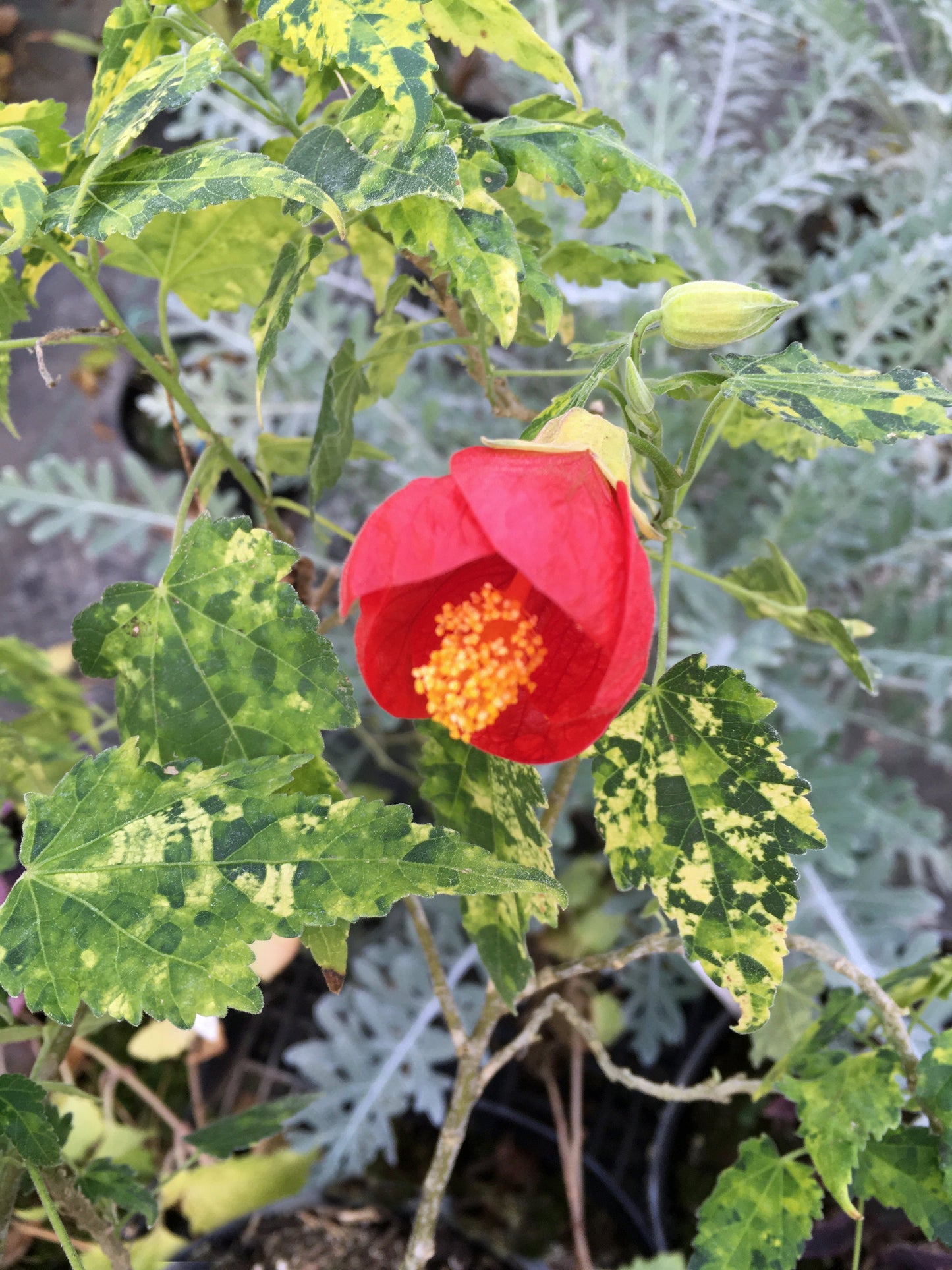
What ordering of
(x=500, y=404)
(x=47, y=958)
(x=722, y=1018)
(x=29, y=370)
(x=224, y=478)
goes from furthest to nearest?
1. (x=29, y=370)
2. (x=224, y=478)
3. (x=722, y=1018)
4. (x=500, y=404)
5. (x=47, y=958)

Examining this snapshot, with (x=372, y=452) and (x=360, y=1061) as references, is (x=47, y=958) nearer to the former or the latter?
(x=372, y=452)

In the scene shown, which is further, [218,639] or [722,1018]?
[722,1018]

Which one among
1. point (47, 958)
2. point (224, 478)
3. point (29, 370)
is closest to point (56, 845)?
point (47, 958)

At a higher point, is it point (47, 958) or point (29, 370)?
point (47, 958)

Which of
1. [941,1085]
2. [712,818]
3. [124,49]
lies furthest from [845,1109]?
[124,49]

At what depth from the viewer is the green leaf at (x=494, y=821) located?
0.35 m

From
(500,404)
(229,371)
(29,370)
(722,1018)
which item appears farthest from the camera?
(29,370)

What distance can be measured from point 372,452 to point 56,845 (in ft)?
0.83

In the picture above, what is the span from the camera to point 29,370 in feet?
4.54

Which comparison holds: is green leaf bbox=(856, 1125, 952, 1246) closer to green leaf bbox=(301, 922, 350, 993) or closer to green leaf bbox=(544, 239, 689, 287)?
green leaf bbox=(301, 922, 350, 993)

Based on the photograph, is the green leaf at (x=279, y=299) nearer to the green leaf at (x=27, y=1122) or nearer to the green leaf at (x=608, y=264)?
the green leaf at (x=608, y=264)

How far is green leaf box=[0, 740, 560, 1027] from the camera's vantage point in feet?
0.93

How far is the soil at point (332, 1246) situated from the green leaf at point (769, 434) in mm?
523

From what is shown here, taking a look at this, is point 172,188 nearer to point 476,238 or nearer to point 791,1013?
point 476,238
